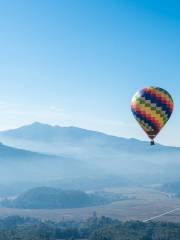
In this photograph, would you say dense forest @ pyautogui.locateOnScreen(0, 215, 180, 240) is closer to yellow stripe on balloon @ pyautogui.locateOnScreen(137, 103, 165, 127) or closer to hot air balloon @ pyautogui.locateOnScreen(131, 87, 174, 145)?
hot air balloon @ pyautogui.locateOnScreen(131, 87, 174, 145)

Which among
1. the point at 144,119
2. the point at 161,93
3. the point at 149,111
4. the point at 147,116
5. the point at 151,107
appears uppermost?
the point at 161,93

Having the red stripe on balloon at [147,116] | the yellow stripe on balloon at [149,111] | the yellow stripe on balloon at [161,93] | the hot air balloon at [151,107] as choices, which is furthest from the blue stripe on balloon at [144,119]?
the yellow stripe on balloon at [161,93]

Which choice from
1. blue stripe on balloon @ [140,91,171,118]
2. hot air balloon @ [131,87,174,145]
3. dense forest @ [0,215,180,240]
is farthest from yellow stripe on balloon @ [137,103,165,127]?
dense forest @ [0,215,180,240]

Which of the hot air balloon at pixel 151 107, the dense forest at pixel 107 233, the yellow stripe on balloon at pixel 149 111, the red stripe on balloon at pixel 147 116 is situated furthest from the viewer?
the dense forest at pixel 107 233

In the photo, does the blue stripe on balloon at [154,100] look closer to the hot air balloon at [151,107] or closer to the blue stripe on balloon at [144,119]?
the hot air balloon at [151,107]

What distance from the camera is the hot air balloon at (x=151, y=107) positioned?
8562 centimetres

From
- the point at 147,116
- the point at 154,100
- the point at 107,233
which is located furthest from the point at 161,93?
the point at 107,233

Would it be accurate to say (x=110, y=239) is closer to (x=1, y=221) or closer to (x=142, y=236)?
(x=142, y=236)

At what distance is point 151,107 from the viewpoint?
85938 millimetres

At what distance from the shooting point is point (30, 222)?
176625 mm

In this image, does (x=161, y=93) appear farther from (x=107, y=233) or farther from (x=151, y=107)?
(x=107, y=233)

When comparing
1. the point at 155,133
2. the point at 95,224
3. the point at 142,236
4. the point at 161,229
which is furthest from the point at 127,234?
the point at 155,133

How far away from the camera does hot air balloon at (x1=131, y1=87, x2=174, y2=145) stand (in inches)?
3371

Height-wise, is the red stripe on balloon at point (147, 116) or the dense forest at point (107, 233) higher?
the red stripe on balloon at point (147, 116)
